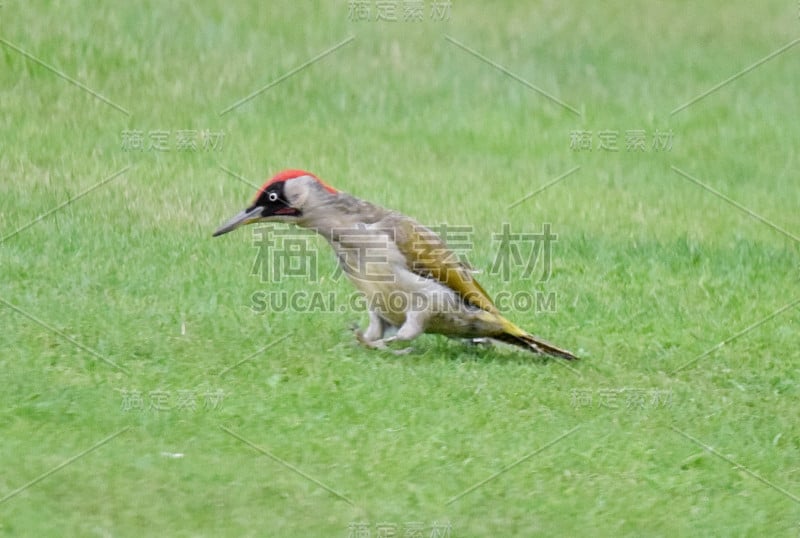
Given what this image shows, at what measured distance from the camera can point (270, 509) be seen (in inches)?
289

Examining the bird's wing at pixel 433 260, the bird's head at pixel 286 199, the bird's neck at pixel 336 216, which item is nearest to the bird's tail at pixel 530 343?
the bird's wing at pixel 433 260

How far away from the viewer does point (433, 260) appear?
974 cm

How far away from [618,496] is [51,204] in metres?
6.70

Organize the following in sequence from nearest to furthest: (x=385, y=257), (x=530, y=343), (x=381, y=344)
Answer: (x=385, y=257)
(x=381, y=344)
(x=530, y=343)

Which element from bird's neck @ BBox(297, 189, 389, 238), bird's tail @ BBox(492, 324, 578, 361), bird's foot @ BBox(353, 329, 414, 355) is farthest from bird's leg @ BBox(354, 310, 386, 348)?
bird's tail @ BBox(492, 324, 578, 361)

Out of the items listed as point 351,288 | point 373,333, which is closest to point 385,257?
point 373,333

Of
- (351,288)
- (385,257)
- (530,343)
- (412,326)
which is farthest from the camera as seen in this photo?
(351,288)

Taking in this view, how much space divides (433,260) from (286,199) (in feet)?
3.41

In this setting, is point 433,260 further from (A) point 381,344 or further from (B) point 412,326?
(A) point 381,344

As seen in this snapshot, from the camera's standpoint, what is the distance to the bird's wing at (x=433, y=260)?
9.67m

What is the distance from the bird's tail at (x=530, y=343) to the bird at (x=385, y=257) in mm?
81

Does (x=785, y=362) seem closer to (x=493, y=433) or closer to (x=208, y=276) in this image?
(x=493, y=433)

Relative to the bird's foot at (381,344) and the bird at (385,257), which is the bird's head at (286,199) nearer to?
the bird at (385,257)

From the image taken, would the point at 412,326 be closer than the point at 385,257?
No
